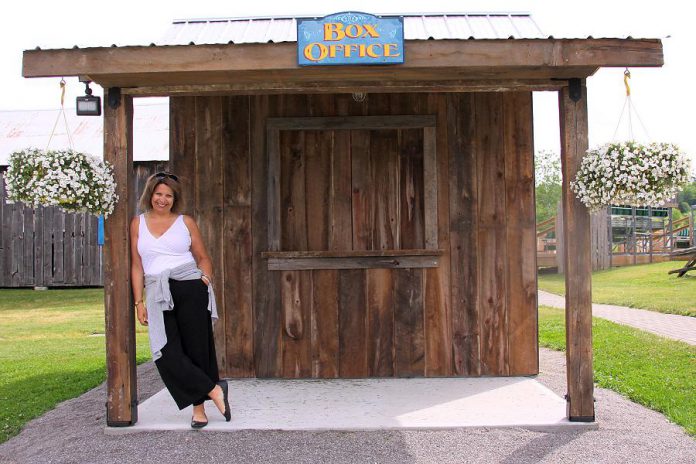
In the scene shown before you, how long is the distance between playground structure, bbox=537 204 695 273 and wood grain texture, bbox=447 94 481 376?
1581 centimetres

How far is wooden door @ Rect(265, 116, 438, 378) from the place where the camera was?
6523mm

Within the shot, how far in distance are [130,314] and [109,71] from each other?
5.15 feet

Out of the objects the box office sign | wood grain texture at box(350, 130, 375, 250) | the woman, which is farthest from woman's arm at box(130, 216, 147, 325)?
wood grain texture at box(350, 130, 375, 250)

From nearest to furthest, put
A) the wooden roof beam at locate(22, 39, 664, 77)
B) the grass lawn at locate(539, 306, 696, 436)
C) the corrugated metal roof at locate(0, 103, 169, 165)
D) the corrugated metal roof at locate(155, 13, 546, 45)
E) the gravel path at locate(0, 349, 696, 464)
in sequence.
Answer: the gravel path at locate(0, 349, 696, 464)
the wooden roof beam at locate(22, 39, 664, 77)
the grass lawn at locate(539, 306, 696, 436)
the corrugated metal roof at locate(155, 13, 546, 45)
the corrugated metal roof at locate(0, 103, 169, 165)

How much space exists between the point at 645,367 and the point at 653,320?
453 centimetres

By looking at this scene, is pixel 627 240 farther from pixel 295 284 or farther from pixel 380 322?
pixel 295 284

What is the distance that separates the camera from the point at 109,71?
464 centimetres

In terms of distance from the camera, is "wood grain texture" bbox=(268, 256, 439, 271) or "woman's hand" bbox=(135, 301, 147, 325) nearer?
"woman's hand" bbox=(135, 301, 147, 325)

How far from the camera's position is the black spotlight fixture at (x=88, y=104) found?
6527 mm

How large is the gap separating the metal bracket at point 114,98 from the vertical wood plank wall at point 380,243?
5.32 ft

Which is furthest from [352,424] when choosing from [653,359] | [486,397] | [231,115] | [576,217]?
[653,359]

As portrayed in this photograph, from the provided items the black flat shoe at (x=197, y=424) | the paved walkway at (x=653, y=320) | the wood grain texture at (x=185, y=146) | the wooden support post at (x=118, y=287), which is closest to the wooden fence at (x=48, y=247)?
the paved walkway at (x=653, y=320)

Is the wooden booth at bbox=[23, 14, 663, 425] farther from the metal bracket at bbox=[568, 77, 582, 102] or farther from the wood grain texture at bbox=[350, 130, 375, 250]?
the metal bracket at bbox=[568, 77, 582, 102]

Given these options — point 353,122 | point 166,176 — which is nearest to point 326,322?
point 353,122
